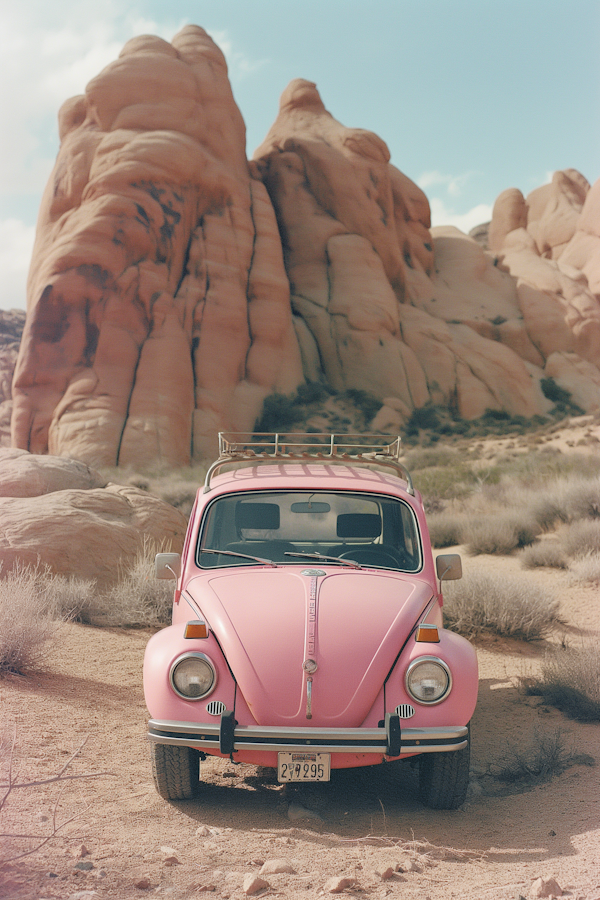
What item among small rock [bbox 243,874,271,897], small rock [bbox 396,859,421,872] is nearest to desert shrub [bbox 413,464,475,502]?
small rock [bbox 396,859,421,872]

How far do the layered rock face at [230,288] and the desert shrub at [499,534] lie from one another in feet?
58.9

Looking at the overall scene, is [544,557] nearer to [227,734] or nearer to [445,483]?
[445,483]

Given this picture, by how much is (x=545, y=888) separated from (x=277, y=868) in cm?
105

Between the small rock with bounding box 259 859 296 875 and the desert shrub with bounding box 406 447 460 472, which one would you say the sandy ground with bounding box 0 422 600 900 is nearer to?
the small rock with bounding box 259 859 296 875

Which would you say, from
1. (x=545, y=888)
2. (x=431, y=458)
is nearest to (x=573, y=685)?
(x=545, y=888)

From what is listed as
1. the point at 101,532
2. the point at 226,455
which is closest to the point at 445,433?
the point at 101,532

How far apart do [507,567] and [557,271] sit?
39.4 meters

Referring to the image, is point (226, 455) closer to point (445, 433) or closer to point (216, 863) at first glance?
point (216, 863)

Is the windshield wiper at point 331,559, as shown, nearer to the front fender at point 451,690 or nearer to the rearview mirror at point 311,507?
the rearview mirror at point 311,507

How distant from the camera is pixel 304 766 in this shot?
351 cm

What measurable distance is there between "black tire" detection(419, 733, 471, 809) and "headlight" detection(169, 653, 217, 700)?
1.25 m

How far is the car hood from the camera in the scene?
357 cm

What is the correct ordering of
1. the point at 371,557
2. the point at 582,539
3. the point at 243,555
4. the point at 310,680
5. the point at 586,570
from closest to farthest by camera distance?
the point at 310,680
the point at 243,555
the point at 371,557
the point at 586,570
the point at 582,539

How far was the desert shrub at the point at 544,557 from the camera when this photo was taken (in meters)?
11.2
